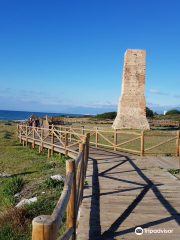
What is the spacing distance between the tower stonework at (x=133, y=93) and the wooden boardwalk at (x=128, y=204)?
17.8m

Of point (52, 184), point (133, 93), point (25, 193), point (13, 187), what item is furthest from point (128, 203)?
point (133, 93)

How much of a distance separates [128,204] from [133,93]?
830 inches

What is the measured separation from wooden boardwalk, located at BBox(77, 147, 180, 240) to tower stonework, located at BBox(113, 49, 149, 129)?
17755mm

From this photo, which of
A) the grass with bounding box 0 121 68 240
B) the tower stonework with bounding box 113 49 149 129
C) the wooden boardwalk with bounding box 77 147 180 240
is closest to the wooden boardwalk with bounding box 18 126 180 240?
the wooden boardwalk with bounding box 77 147 180 240

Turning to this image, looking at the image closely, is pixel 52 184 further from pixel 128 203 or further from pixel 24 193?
pixel 128 203

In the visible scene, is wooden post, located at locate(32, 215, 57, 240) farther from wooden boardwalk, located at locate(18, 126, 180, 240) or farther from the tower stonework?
the tower stonework

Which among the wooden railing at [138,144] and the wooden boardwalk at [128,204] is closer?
the wooden boardwalk at [128,204]

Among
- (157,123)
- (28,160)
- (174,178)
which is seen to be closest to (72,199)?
(174,178)

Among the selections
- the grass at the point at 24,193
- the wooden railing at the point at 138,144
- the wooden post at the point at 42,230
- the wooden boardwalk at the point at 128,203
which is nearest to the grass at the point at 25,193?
the grass at the point at 24,193

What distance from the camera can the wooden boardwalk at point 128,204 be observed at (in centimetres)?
307

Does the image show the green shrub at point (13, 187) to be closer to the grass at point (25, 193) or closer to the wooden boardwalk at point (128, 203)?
the grass at point (25, 193)

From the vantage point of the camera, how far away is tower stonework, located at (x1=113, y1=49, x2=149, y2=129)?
2402cm

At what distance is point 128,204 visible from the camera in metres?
4.00

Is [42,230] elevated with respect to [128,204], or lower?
elevated
